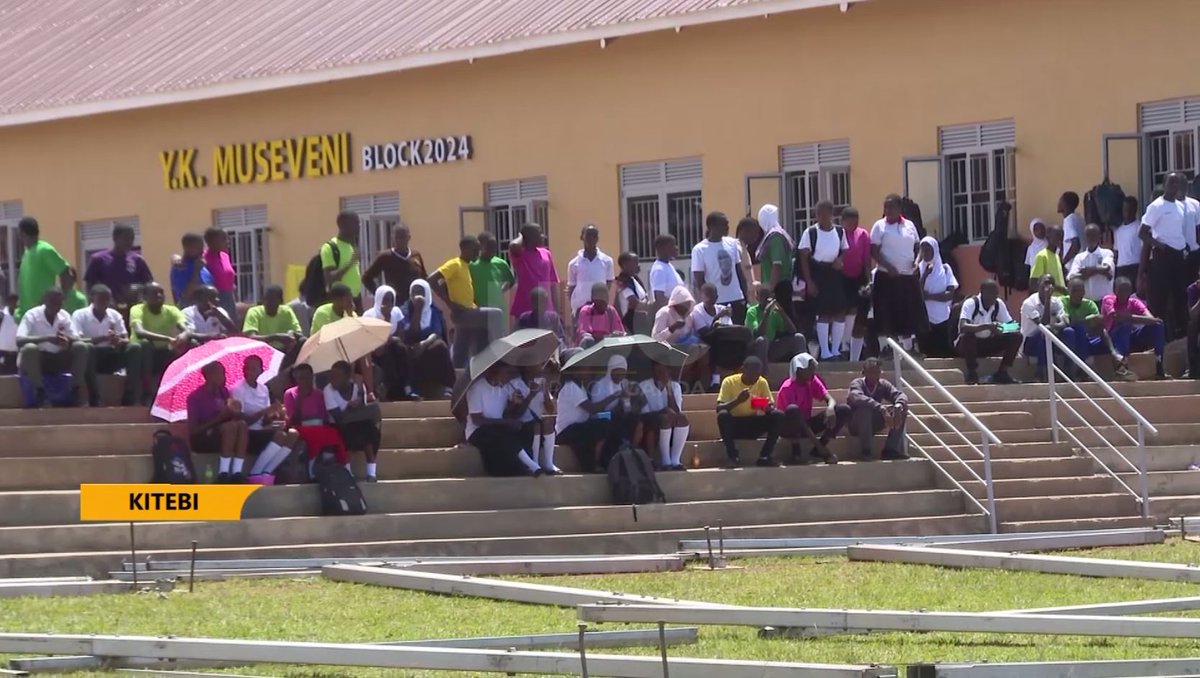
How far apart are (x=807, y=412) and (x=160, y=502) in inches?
256

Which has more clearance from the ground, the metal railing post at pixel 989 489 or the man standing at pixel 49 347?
the man standing at pixel 49 347

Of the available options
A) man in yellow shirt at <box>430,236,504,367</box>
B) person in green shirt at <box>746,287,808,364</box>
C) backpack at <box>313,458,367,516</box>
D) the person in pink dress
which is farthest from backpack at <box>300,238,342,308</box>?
backpack at <box>313,458,367,516</box>

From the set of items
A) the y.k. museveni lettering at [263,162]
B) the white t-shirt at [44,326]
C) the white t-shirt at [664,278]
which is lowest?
the white t-shirt at [44,326]

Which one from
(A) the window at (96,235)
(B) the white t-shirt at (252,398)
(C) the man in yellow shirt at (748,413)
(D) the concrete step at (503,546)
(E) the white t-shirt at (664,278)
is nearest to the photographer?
(D) the concrete step at (503,546)

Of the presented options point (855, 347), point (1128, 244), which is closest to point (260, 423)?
point (855, 347)

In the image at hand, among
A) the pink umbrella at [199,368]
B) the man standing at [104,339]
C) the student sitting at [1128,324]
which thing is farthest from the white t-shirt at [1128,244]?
the man standing at [104,339]

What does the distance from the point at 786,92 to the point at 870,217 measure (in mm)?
1843

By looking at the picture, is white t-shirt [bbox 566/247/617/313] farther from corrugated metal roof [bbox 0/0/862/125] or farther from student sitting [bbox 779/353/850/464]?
corrugated metal roof [bbox 0/0/862/125]

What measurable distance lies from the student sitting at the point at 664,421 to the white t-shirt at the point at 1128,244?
5857mm

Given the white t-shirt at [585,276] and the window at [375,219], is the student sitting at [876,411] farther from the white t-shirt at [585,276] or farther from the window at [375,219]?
the window at [375,219]

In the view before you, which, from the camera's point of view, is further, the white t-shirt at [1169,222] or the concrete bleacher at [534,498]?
the white t-shirt at [1169,222]

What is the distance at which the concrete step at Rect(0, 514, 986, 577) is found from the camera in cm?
1633

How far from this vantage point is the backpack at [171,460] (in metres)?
17.7

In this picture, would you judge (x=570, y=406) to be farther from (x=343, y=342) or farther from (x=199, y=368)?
(x=199, y=368)
